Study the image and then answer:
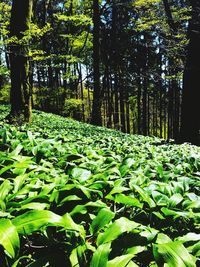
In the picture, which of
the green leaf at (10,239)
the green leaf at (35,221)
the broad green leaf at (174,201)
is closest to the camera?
the green leaf at (10,239)

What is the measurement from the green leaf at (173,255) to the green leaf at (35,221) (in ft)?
1.49

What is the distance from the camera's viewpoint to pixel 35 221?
1371 millimetres

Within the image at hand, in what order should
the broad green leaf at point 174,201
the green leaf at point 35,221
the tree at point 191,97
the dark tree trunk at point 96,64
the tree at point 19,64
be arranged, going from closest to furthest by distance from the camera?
the green leaf at point 35,221 → the broad green leaf at point 174,201 → the tree at point 19,64 → the tree at point 191,97 → the dark tree trunk at point 96,64

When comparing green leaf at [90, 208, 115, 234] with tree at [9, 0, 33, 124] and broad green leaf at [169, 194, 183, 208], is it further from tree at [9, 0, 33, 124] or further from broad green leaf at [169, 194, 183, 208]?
tree at [9, 0, 33, 124]

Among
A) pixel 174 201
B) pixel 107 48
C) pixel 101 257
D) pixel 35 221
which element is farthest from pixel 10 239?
pixel 107 48

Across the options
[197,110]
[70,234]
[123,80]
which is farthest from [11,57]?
[123,80]

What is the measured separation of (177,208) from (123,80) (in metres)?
21.1

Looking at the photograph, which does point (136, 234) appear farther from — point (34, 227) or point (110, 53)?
point (110, 53)

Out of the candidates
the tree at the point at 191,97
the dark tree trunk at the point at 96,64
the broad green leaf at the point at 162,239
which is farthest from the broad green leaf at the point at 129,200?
the dark tree trunk at the point at 96,64

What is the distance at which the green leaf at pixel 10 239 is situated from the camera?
124 cm

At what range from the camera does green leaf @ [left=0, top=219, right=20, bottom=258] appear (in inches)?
48.9

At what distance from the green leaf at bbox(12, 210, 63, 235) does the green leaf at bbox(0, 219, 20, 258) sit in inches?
2.9

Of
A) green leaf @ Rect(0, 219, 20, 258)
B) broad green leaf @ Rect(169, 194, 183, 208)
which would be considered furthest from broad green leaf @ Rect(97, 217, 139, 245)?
broad green leaf @ Rect(169, 194, 183, 208)

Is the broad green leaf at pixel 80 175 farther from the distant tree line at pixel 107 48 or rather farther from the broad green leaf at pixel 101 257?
the distant tree line at pixel 107 48
